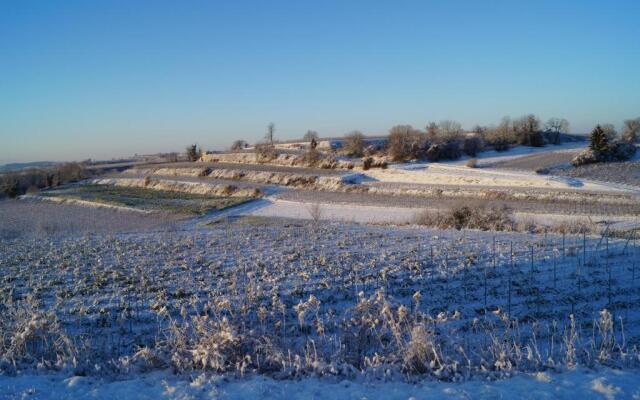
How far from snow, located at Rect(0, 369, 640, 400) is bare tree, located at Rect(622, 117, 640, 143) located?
6565cm

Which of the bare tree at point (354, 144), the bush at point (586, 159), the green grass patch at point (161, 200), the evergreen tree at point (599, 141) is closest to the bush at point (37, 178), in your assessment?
the green grass patch at point (161, 200)

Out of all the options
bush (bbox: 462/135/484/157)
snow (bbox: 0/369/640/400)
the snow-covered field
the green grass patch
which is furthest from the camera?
bush (bbox: 462/135/484/157)

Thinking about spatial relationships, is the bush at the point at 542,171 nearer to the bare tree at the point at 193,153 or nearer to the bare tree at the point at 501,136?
the bare tree at the point at 501,136

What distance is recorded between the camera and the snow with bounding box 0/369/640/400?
4457 millimetres

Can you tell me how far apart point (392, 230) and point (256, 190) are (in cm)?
2623

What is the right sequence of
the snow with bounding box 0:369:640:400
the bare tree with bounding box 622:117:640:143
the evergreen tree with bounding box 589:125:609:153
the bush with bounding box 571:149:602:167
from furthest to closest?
the bare tree with bounding box 622:117:640:143
the evergreen tree with bounding box 589:125:609:153
the bush with bounding box 571:149:602:167
the snow with bounding box 0:369:640:400

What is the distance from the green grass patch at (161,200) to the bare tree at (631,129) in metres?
52.3

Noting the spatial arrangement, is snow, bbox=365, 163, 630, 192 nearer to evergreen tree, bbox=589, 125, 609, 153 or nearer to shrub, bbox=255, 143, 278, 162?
evergreen tree, bbox=589, 125, 609, 153

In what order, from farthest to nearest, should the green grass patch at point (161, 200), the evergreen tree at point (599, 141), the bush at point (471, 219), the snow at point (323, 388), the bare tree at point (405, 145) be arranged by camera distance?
the bare tree at point (405, 145) → the evergreen tree at point (599, 141) → the green grass patch at point (161, 200) → the bush at point (471, 219) → the snow at point (323, 388)

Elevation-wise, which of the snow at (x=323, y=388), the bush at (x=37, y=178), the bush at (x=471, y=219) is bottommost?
the bush at (x=471, y=219)

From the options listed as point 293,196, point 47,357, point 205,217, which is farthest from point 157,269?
point 293,196

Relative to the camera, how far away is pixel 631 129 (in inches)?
2357

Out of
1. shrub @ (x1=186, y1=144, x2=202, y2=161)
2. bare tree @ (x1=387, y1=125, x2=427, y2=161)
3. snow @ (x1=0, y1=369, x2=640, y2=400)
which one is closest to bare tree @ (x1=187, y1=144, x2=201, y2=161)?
shrub @ (x1=186, y1=144, x2=202, y2=161)

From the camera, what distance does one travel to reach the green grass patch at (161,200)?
3334 cm
